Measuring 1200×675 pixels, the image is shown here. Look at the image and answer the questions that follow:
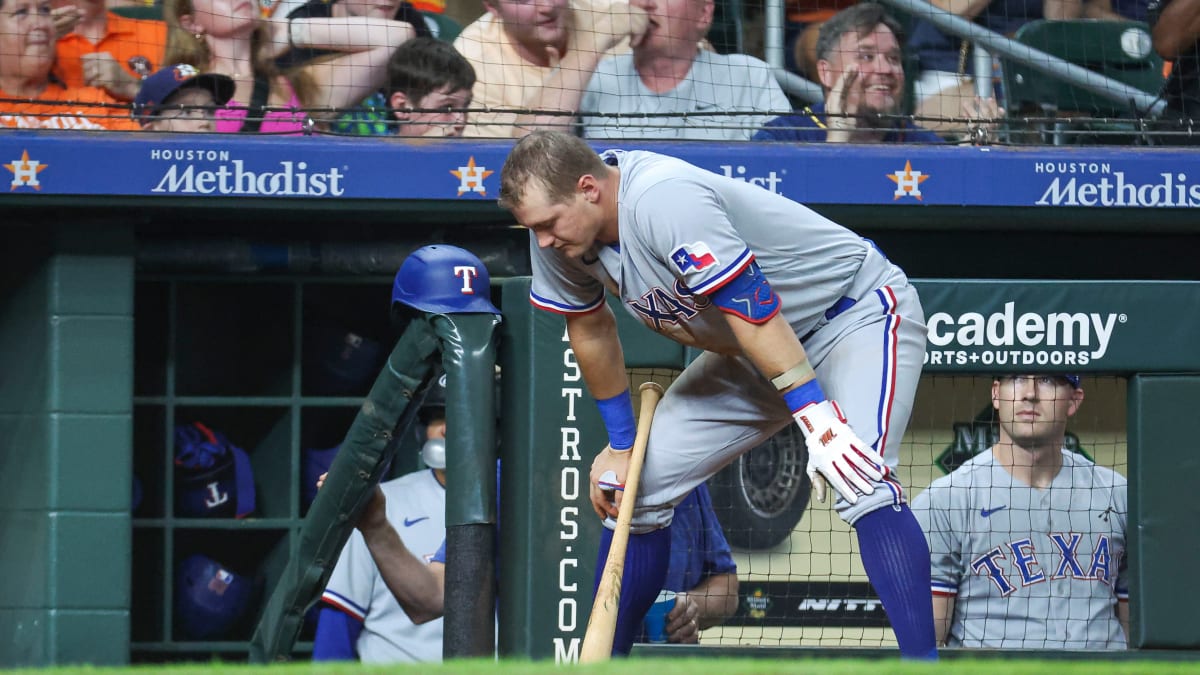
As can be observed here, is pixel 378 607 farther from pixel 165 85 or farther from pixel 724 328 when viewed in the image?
pixel 724 328

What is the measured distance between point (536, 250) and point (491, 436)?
707 mm

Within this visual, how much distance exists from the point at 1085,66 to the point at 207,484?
389cm

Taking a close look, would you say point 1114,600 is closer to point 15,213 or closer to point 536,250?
point 536,250

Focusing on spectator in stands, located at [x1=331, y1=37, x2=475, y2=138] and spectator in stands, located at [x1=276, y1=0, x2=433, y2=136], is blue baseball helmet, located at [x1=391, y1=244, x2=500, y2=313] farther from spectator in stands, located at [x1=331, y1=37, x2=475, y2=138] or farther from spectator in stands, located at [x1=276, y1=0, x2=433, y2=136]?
spectator in stands, located at [x1=276, y1=0, x2=433, y2=136]

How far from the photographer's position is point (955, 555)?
457 centimetres

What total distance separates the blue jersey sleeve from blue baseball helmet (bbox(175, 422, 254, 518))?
818mm

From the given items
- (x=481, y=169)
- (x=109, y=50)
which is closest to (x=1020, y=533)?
(x=481, y=169)

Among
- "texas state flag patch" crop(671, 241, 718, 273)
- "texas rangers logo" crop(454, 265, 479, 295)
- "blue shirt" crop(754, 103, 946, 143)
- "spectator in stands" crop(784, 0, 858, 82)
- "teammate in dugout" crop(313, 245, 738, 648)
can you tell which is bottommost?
"teammate in dugout" crop(313, 245, 738, 648)

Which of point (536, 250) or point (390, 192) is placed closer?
point (536, 250)

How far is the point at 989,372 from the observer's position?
13.6 feet

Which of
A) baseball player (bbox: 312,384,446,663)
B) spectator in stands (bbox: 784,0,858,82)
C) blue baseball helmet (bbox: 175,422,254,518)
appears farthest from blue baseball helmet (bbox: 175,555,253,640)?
spectator in stands (bbox: 784,0,858,82)

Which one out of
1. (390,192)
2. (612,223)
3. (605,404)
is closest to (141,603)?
(390,192)

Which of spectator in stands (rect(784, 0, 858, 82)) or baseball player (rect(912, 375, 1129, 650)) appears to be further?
spectator in stands (rect(784, 0, 858, 82))

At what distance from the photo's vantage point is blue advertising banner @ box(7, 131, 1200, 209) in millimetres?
5125
